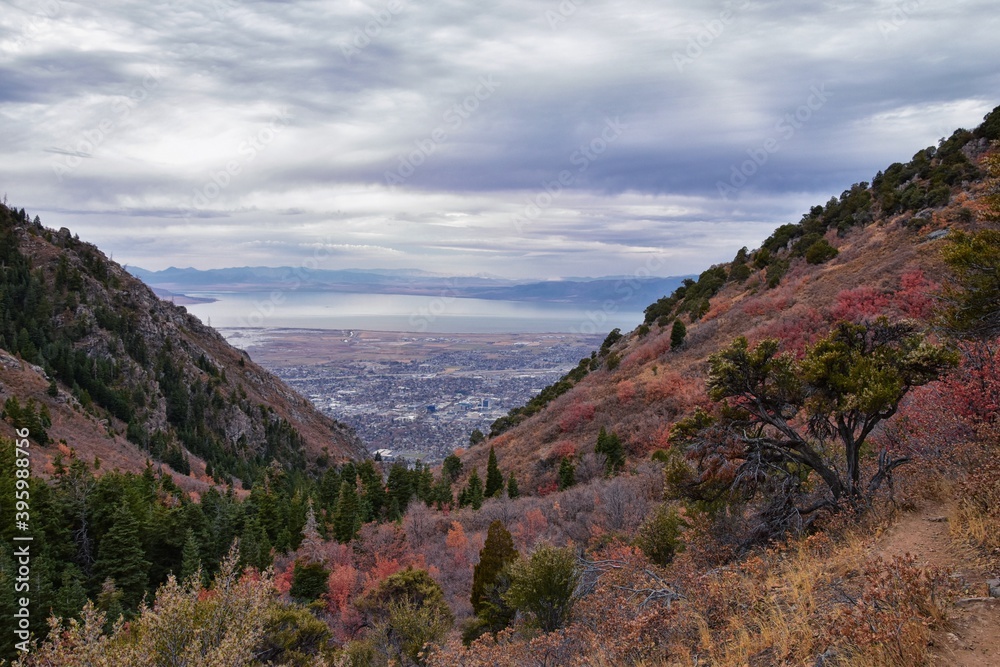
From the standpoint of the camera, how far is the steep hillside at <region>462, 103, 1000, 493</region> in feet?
92.7

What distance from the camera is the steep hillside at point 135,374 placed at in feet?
215

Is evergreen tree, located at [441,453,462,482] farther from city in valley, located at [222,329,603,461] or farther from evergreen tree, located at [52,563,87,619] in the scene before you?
city in valley, located at [222,329,603,461]

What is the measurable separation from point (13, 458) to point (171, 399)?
58.7 metres

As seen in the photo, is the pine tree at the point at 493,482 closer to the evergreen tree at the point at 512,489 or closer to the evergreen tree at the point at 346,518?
the evergreen tree at the point at 512,489

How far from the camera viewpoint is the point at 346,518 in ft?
126

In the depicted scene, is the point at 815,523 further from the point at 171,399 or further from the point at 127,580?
the point at 171,399

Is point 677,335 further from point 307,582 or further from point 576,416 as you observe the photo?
point 307,582

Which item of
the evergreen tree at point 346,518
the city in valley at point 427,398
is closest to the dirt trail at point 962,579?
the evergreen tree at point 346,518

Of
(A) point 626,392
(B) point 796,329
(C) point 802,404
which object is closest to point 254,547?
(A) point 626,392

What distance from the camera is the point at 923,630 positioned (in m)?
4.92

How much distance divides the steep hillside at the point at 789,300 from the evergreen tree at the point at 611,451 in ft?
2.65

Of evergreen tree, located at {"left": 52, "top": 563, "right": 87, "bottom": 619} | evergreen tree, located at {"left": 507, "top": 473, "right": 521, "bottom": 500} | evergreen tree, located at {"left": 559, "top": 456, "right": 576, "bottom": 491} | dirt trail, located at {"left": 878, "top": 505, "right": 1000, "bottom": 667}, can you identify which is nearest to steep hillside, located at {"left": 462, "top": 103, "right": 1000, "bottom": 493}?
evergreen tree, located at {"left": 559, "top": 456, "right": 576, "bottom": 491}

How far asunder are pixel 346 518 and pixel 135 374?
62.1 metres

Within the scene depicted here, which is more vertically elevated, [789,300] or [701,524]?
[789,300]
